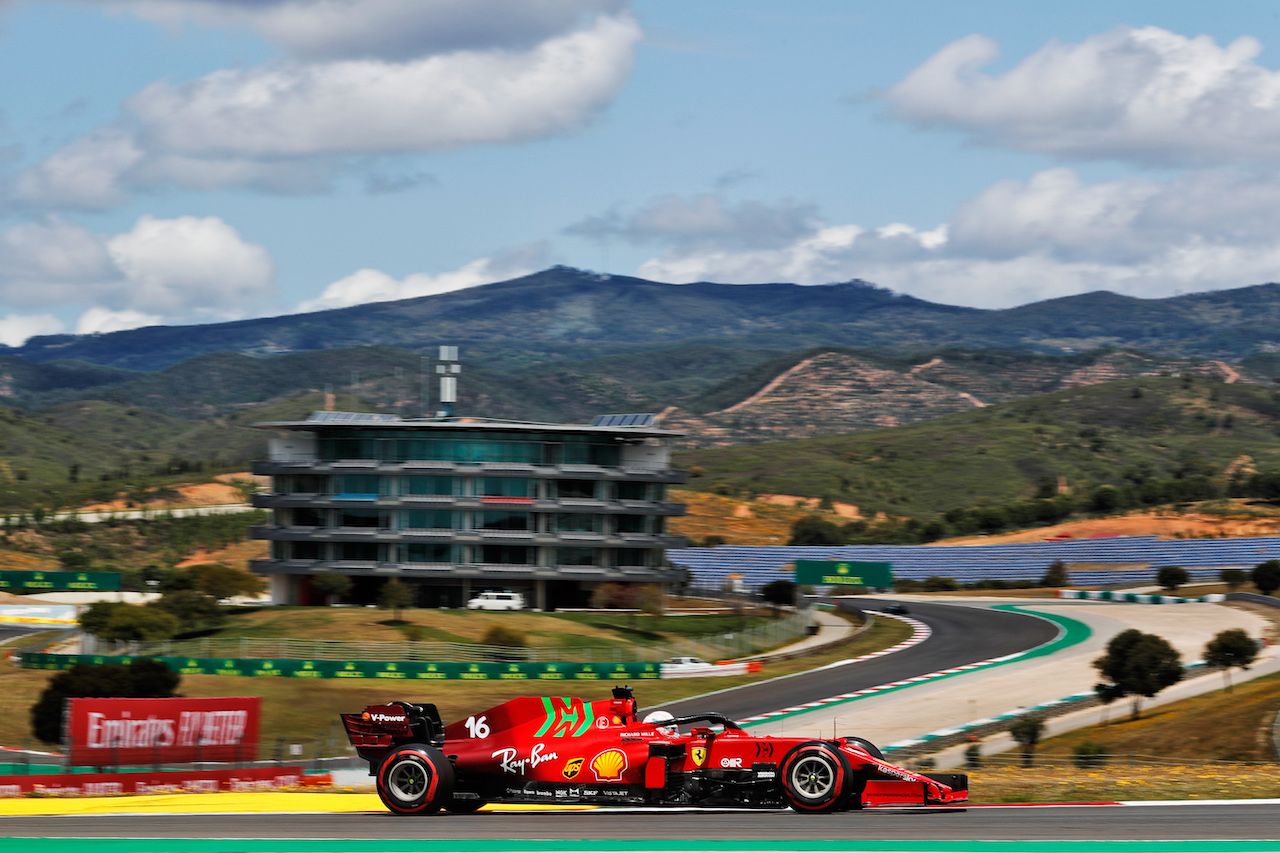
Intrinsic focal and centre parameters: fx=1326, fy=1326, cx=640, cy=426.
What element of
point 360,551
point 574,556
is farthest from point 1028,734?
point 360,551

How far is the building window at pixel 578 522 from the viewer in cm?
9488

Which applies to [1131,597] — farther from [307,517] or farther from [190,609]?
[190,609]

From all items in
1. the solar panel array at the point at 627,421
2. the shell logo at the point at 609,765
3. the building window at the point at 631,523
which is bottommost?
the building window at the point at 631,523

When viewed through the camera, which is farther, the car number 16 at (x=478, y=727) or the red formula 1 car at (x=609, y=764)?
the car number 16 at (x=478, y=727)

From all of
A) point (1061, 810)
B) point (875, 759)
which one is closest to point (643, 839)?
point (875, 759)

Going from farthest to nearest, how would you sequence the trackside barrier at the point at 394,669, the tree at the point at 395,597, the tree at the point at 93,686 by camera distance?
1. the tree at the point at 395,597
2. the trackside barrier at the point at 394,669
3. the tree at the point at 93,686

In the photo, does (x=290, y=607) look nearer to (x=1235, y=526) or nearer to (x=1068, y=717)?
(x=1068, y=717)

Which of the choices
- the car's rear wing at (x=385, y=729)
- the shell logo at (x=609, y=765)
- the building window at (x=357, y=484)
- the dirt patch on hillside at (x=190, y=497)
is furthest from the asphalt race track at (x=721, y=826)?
the dirt patch on hillside at (x=190, y=497)

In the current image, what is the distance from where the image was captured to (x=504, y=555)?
94.1 meters

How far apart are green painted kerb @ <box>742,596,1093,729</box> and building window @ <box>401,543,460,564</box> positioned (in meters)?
39.4

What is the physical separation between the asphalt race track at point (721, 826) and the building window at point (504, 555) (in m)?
72.9

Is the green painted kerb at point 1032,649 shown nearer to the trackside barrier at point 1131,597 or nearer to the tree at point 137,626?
the trackside barrier at point 1131,597

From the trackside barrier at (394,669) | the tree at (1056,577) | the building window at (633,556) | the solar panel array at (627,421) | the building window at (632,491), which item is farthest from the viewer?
the tree at (1056,577)

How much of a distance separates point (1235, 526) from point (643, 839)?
455 feet
